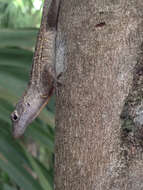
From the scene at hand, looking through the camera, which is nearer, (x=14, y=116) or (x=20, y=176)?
(x=14, y=116)

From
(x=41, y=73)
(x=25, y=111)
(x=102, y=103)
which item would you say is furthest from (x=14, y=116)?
(x=102, y=103)

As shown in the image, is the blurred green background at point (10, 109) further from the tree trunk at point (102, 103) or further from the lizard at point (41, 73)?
the tree trunk at point (102, 103)

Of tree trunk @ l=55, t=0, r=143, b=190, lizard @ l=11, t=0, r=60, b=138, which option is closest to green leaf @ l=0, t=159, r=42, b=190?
lizard @ l=11, t=0, r=60, b=138

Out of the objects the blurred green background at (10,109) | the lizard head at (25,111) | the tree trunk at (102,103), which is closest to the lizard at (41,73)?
the lizard head at (25,111)

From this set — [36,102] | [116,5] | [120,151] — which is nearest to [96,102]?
[120,151]

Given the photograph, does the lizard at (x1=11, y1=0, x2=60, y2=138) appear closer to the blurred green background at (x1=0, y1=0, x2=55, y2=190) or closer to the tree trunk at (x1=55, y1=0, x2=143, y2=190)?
the blurred green background at (x1=0, y1=0, x2=55, y2=190)

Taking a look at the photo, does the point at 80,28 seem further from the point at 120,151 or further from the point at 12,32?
the point at 12,32

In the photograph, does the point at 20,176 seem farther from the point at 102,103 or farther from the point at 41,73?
the point at 102,103
